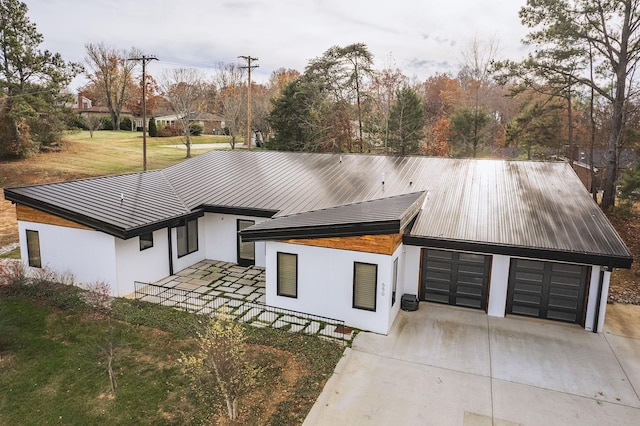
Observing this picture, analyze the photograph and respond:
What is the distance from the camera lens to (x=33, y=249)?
14906 millimetres

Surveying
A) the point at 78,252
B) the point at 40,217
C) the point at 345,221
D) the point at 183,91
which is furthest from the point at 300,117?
the point at 345,221

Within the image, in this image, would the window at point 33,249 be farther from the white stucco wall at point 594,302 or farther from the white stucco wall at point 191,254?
the white stucco wall at point 594,302

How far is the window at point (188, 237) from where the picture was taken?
Result: 52.9 ft

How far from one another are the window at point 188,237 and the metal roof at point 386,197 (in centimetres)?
88

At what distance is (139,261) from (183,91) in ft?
110

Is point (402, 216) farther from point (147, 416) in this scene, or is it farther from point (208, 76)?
point (208, 76)

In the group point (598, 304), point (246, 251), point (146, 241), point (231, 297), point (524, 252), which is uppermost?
point (524, 252)

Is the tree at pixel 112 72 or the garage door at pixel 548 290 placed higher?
the tree at pixel 112 72

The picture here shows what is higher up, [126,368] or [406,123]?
[406,123]

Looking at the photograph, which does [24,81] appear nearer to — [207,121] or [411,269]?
[207,121]

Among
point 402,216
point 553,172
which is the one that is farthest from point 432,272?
point 553,172

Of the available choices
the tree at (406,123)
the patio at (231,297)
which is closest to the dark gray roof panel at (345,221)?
the patio at (231,297)

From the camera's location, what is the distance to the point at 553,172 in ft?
56.9

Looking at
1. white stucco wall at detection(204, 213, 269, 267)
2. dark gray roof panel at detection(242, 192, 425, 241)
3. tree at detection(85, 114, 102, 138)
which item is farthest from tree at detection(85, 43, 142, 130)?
dark gray roof panel at detection(242, 192, 425, 241)
